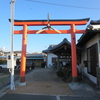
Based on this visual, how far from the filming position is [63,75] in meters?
10.5

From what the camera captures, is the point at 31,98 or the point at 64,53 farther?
the point at 64,53

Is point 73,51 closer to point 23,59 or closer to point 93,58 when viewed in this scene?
point 93,58

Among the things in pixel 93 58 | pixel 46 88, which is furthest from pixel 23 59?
pixel 93 58

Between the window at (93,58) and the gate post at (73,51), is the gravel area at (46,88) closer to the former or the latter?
the gate post at (73,51)

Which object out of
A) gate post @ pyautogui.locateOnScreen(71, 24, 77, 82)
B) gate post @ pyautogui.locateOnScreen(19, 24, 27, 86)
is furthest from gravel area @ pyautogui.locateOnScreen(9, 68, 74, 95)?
gate post @ pyautogui.locateOnScreen(71, 24, 77, 82)

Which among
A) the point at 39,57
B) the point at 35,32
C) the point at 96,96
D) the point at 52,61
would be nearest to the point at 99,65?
the point at 96,96

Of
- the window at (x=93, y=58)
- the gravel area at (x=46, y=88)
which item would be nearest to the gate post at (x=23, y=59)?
the gravel area at (x=46, y=88)

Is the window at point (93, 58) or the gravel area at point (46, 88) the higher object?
the window at point (93, 58)

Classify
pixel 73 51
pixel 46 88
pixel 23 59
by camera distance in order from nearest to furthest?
1. pixel 46 88
2. pixel 23 59
3. pixel 73 51

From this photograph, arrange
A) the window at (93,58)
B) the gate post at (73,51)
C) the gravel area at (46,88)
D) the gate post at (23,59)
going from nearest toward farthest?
1. the gravel area at (46,88)
2. the window at (93,58)
3. the gate post at (23,59)
4. the gate post at (73,51)

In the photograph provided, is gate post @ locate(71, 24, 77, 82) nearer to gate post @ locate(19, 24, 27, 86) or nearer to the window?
the window

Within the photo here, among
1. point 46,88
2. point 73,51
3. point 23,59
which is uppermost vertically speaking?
point 73,51

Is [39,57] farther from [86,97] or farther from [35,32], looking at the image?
[86,97]

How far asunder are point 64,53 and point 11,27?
6416 millimetres
